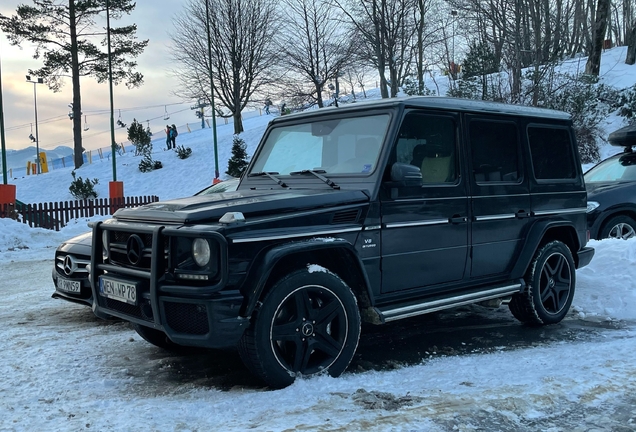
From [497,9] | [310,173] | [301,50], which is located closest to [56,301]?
[310,173]

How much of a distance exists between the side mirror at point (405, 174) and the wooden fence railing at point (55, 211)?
14392 millimetres

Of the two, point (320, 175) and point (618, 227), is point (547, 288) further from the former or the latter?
point (618, 227)

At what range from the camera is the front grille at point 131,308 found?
13.1ft

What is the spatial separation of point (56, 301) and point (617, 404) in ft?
20.8

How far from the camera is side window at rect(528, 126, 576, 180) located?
5.88m

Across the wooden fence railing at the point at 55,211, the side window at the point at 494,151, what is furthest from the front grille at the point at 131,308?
the wooden fence railing at the point at 55,211

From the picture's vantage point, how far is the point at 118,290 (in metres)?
4.18

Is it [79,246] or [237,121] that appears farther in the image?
[237,121]

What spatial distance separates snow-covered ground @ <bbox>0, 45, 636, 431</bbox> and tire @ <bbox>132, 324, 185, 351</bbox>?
4.0 inches

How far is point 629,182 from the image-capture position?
32.2 ft

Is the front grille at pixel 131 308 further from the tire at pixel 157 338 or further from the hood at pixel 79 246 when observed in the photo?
the hood at pixel 79 246

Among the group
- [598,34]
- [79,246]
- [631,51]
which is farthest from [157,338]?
[631,51]

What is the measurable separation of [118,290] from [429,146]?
8.78 ft

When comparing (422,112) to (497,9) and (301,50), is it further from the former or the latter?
(301,50)
